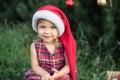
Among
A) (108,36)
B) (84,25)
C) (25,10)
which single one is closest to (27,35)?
(25,10)

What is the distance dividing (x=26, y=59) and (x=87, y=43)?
0.78 metres

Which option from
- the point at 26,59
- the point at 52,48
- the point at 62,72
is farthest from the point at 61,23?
the point at 26,59

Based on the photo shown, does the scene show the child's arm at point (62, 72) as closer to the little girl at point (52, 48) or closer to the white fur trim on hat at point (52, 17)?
the little girl at point (52, 48)

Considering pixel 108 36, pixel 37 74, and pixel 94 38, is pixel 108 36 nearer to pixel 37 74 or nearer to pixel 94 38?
pixel 94 38

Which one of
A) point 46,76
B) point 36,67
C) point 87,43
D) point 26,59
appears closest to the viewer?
point 46,76

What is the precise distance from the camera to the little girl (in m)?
3.36

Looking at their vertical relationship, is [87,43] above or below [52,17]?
below

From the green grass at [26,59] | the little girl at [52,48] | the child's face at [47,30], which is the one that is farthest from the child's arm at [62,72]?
the green grass at [26,59]

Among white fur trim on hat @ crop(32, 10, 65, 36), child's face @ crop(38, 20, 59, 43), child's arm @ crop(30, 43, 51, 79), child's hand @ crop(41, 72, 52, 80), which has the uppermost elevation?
white fur trim on hat @ crop(32, 10, 65, 36)

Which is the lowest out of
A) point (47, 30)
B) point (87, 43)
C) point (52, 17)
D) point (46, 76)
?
point (46, 76)

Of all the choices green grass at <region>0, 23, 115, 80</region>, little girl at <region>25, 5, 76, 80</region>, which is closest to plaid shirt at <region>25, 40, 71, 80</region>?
little girl at <region>25, 5, 76, 80</region>

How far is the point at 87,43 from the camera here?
5.06 m

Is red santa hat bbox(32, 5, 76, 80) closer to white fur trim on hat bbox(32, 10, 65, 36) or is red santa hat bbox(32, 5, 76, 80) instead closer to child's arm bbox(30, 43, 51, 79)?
white fur trim on hat bbox(32, 10, 65, 36)

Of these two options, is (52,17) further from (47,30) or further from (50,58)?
(50,58)
